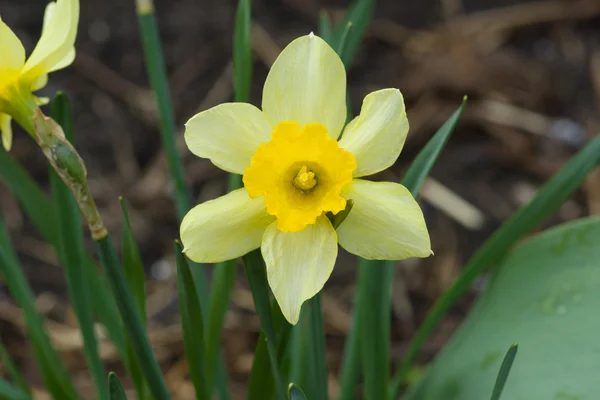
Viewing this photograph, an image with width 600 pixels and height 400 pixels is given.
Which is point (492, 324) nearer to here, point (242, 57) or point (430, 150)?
point (430, 150)

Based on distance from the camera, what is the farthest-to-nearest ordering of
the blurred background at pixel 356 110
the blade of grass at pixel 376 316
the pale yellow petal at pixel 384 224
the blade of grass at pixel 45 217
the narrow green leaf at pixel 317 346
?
the blurred background at pixel 356 110 < the blade of grass at pixel 45 217 < the blade of grass at pixel 376 316 < the narrow green leaf at pixel 317 346 < the pale yellow petal at pixel 384 224

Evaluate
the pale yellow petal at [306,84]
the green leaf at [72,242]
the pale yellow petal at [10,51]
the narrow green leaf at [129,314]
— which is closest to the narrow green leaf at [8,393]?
the green leaf at [72,242]

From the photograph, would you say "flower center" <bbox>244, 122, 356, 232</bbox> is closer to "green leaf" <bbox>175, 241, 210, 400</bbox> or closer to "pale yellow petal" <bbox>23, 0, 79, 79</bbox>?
"green leaf" <bbox>175, 241, 210, 400</bbox>

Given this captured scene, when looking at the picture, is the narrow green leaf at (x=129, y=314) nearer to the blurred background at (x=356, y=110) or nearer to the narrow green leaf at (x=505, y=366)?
the narrow green leaf at (x=505, y=366)

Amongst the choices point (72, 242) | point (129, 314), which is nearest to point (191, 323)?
point (129, 314)

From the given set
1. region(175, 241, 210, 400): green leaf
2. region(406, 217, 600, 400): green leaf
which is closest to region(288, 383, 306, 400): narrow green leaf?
region(175, 241, 210, 400): green leaf

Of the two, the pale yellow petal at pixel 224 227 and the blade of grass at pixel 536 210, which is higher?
the pale yellow petal at pixel 224 227

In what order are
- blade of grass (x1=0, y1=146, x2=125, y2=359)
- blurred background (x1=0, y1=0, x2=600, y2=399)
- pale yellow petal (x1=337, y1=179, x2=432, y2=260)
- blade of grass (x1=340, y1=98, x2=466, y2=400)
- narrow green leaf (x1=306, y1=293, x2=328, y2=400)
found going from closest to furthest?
1. pale yellow petal (x1=337, y1=179, x2=432, y2=260)
2. narrow green leaf (x1=306, y1=293, x2=328, y2=400)
3. blade of grass (x1=340, y1=98, x2=466, y2=400)
4. blade of grass (x1=0, y1=146, x2=125, y2=359)
5. blurred background (x1=0, y1=0, x2=600, y2=399)

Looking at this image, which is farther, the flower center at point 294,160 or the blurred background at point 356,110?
the blurred background at point 356,110
